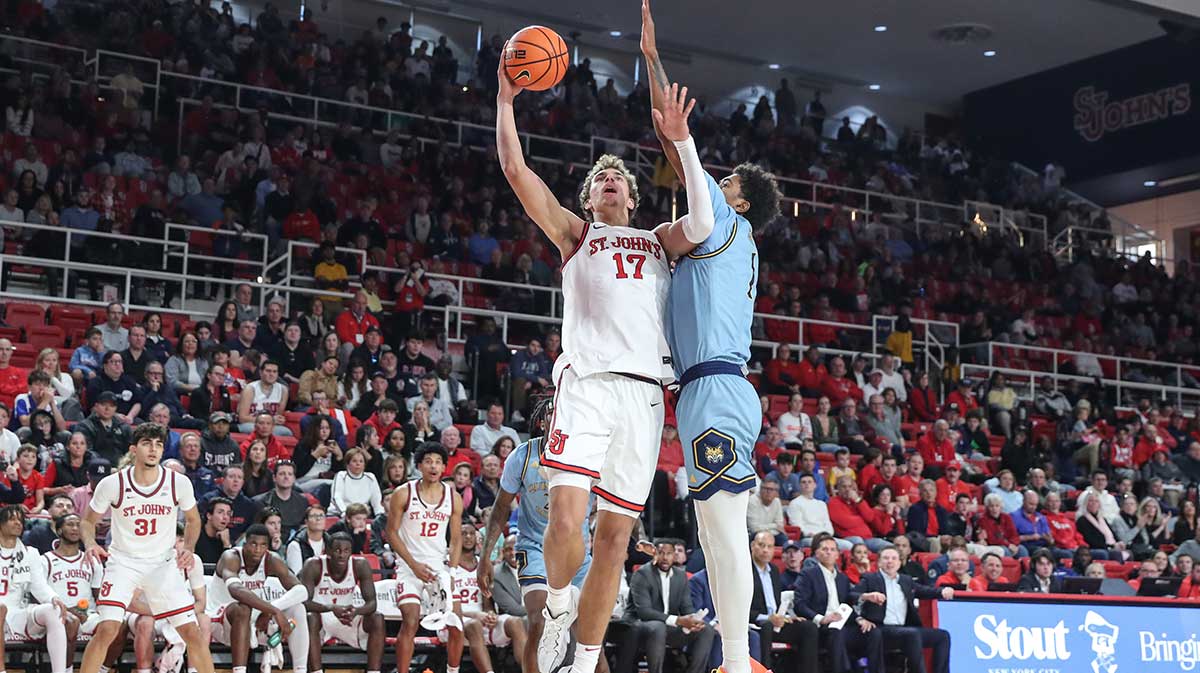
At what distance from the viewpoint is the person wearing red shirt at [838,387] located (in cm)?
1817

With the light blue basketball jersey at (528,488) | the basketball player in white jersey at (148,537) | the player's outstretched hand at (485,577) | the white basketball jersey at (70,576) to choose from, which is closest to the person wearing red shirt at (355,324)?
the white basketball jersey at (70,576)

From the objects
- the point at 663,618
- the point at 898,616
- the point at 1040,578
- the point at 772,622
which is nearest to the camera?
the point at 663,618

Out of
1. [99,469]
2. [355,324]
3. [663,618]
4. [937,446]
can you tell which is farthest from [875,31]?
[99,469]

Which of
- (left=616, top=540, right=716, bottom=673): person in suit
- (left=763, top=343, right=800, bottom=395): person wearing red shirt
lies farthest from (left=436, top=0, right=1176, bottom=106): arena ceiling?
(left=616, top=540, right=716, bottom=673): person in suit

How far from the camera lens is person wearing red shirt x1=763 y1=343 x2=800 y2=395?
18.1 metres

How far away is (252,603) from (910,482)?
8545 millimetres

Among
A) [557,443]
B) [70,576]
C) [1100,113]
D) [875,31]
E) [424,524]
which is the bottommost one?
[70,576]

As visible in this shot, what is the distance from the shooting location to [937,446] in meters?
17.3

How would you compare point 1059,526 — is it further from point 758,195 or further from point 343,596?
point 758,195

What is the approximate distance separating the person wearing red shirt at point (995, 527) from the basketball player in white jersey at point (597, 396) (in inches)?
436

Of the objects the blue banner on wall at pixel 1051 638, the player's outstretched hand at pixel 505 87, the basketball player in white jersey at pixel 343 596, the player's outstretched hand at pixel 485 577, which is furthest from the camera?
the blue banner on wall at pixel 1051 638

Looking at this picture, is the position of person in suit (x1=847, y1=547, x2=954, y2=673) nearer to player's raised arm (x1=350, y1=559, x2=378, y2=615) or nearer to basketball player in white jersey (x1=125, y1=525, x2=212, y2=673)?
Result: player's raised arm (x1=350, y1=559, x2=378, y2=615)

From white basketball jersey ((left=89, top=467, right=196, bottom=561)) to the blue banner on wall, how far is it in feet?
22.5

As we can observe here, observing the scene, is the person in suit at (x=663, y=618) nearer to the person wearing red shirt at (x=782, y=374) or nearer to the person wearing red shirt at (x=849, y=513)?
the person wearing red shirt at (x=849, y=513)
